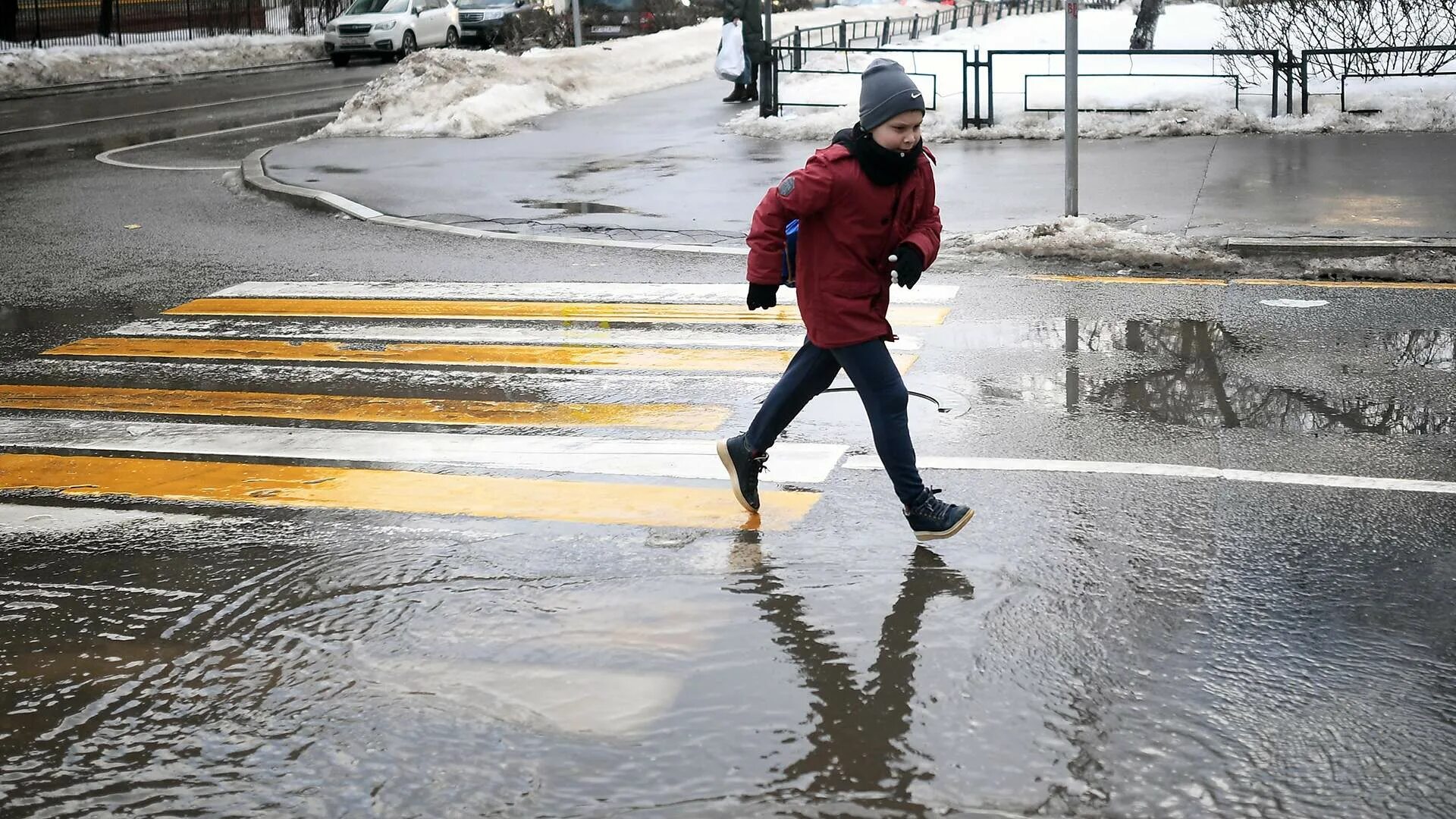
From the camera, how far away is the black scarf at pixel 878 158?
15.9ft

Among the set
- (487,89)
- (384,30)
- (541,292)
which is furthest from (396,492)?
(384,30)

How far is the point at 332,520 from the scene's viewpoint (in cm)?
562

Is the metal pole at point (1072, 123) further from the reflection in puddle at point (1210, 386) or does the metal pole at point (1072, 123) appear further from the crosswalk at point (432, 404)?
the reflection in puddle at point (1210, 386)

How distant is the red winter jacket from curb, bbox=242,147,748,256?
5940mm

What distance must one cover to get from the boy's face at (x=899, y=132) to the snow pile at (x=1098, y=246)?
556 cm

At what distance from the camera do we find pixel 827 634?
4.49m

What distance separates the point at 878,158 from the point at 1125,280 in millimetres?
5161

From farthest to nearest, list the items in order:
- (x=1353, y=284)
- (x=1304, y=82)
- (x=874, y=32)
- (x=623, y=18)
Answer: (x=874, y=32)
(x=623, y=18)
(x=1304, y=82)
(x=1353, y=284)

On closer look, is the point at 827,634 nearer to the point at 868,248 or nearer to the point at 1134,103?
the point at 868,248

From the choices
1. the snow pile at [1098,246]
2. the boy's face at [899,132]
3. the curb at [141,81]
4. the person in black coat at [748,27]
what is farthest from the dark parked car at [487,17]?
the boy's face at [899,132]

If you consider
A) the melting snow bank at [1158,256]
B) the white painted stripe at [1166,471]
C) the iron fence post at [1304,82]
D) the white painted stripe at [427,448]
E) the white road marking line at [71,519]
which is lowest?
the white road marking line at [71,519]

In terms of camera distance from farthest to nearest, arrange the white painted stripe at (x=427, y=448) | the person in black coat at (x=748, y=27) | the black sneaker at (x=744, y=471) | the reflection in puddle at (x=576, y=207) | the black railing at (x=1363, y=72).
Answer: the person in black coat at (x=748, y=27)
the black railing at (x=1363, y=72)
the reflection in puddle at (x=576, y=207)
the white painted stripe at (x=427, y=448)
the black sneaker at (x=744, y=471)

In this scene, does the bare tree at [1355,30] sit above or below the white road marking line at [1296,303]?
above

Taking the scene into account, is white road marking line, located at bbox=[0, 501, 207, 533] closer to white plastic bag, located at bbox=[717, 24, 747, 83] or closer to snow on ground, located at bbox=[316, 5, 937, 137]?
snow on ground, located at bbox=[316, 5, 937, 137]
